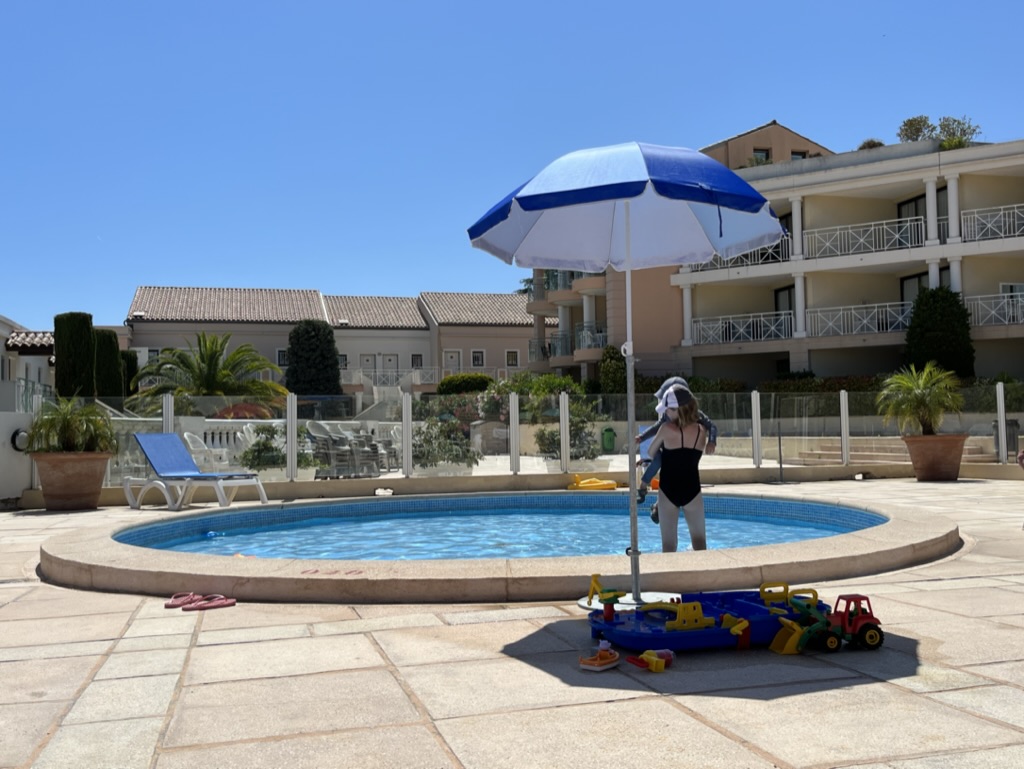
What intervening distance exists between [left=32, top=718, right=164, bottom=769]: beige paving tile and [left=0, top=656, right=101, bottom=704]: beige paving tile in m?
0.59

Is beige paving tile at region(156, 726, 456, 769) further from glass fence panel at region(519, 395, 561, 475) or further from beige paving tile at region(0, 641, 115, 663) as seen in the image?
glass fence panel at region(519, 395, 561, 475)

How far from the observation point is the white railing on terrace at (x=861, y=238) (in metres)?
32.4

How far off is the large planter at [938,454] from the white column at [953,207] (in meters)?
16.0

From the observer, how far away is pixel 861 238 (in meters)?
32.8

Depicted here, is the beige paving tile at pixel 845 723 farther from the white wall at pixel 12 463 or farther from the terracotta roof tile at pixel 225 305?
the terracotta roof tile at pixel 225 305

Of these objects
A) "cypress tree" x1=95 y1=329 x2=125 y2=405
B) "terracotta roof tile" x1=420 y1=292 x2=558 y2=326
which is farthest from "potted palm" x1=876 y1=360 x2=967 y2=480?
"terracotta roof tile" x1=420 y1=292 x2=558 y2=326

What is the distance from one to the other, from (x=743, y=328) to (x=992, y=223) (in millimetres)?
8829

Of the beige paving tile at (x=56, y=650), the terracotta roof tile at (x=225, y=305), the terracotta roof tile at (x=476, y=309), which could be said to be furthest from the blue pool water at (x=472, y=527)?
the terracotta roof tile at (x=476, y=309)

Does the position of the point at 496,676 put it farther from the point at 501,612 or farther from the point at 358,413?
the point at 358,413

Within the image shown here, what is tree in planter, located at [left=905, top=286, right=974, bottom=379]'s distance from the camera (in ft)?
93.7

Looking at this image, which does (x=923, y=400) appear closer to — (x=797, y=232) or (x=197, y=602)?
(x=197, y=602)

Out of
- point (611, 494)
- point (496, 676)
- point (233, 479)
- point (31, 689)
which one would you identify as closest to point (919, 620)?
point (496, 676)

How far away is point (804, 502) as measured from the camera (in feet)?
40.7

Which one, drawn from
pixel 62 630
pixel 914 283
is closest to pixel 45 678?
pixel 62 630
